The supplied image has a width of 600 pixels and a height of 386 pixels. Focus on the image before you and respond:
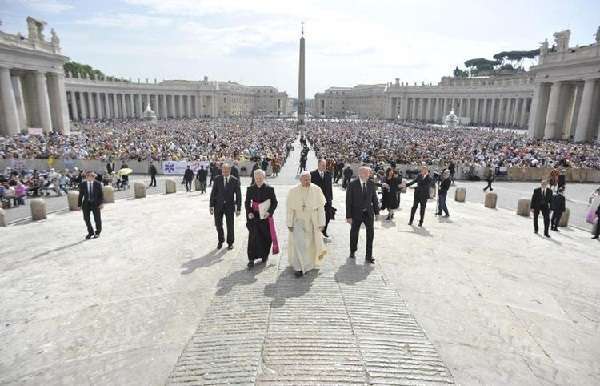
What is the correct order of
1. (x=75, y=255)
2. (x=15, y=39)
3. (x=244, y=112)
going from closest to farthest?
(x=75, y=255) → (x=15, y=39) → (x=244, y=112)

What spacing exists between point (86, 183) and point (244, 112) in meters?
160

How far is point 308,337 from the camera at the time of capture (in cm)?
412

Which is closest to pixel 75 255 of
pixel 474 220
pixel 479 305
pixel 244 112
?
pixel 479 305

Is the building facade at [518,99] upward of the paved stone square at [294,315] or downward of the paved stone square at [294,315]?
upward

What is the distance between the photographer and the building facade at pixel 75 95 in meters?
38.8

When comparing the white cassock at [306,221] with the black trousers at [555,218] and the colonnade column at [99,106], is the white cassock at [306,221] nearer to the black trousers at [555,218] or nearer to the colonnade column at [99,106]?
the black trousers at [555,218]

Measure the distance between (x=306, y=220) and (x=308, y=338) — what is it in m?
2.30

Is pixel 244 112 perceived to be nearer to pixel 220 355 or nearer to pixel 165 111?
pixel 165 111

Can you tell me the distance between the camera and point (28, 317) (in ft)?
16.3

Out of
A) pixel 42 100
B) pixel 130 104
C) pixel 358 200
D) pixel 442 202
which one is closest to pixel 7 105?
pixel 42 100

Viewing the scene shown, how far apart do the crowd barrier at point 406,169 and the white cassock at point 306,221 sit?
59.5 ft

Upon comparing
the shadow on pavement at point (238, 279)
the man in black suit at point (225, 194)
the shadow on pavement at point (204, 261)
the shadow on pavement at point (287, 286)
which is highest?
the man in black suit at point (225, 194)

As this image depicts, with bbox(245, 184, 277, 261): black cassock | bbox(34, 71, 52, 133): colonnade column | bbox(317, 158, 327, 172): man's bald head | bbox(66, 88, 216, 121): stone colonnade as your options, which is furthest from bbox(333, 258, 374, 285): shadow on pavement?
bbox(66, 88, 216, 121): stone colonnade


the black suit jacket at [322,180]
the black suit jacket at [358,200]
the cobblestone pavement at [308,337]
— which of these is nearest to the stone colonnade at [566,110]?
the black suit jacket at [322,180]
